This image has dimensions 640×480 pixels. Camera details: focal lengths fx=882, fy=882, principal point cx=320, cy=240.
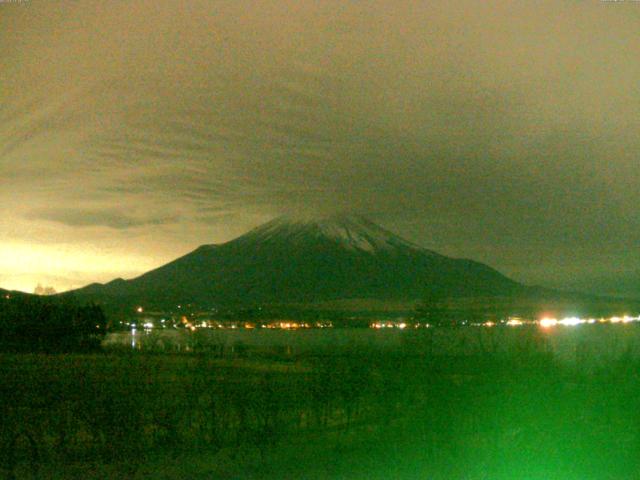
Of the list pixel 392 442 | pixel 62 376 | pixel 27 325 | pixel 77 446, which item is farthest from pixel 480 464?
pixel 27 325

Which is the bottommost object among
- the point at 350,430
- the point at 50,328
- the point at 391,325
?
the point at 350,430

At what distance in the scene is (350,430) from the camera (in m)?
14.0

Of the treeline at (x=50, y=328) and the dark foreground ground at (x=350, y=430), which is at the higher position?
the treeline at (x=50, y=328)

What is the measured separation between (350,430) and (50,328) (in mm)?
34268

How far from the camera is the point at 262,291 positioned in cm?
10050

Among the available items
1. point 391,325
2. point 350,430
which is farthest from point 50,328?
point 350,430

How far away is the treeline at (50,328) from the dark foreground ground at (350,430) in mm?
25078

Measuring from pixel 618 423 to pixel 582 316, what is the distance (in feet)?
167

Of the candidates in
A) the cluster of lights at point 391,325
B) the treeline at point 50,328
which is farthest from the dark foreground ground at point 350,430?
the treeline at point 50,328

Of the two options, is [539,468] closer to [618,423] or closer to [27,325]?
[618,423]

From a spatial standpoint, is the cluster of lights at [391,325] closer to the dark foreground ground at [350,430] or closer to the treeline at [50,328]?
the dark foreground ground at [350,430]

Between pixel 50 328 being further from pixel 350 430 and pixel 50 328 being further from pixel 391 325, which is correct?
pixel 350 430

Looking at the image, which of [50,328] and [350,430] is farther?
[50,328]

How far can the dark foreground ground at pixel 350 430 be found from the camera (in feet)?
35.9
